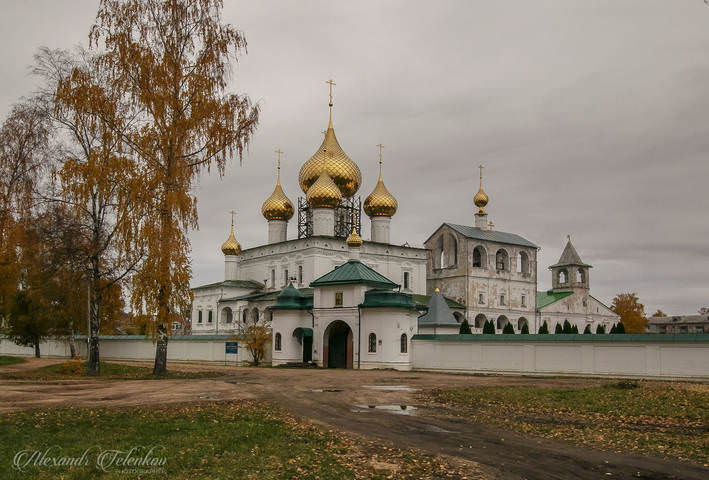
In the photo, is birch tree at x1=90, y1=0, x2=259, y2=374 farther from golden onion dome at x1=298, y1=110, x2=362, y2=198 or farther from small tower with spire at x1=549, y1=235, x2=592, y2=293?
small tower with spire at x1=549, y1=235, x2=592, y2=293

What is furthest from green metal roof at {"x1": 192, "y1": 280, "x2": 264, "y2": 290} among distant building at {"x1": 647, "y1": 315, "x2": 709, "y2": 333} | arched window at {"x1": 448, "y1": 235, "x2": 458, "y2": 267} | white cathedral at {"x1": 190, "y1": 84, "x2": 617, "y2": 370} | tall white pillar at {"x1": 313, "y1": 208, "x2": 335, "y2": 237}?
distant building at {"x1": 647, "y1": 315, "x2": 709, "y2": 333}

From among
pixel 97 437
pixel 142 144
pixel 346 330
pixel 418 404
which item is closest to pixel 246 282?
pixel 346 330

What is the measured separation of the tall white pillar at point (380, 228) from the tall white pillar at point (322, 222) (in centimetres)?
457

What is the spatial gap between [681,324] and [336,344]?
260 feet

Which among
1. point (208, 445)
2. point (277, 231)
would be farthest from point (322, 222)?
point (208, 445)

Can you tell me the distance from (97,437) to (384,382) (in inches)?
531

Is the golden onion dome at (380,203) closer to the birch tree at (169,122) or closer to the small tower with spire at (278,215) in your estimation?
the small tower with spire at (278,215)

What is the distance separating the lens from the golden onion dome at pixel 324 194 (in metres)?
50.0

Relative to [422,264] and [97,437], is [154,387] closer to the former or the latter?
[97,437]

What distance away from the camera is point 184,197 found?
22.1 m

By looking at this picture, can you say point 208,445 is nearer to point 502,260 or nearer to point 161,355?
point 161,355

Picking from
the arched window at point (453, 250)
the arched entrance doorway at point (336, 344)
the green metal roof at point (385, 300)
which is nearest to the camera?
the green metal roof at point (385, 300)

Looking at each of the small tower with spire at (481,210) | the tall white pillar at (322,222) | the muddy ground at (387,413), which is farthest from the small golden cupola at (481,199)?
the muddy ground at (387,413)

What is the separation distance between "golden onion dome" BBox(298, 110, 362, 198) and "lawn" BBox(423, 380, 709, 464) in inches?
1356
